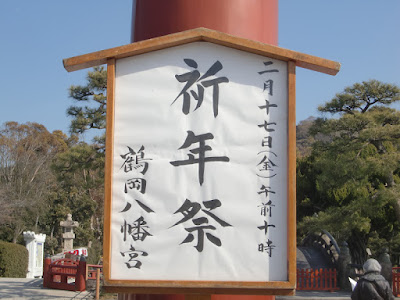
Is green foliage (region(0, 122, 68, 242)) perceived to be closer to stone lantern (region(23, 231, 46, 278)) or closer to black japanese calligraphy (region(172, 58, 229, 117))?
stone lantern (region(23, 231, 46, 278))

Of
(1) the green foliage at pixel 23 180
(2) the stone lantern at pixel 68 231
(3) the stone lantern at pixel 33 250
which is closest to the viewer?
(2) the stone lantern at pixel 68 231

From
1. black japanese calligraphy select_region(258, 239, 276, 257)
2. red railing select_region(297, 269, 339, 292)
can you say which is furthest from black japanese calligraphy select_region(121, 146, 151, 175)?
red railing select_region(297, 269, 339, 292)

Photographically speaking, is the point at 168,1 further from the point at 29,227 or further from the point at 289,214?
the point at 29,227

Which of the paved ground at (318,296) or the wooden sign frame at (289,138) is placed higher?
the wooden sign frame at (289,138)

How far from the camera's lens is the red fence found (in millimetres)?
12000

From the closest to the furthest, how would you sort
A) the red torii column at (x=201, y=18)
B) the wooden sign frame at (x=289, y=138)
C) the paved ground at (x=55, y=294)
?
the wooden sign frame at (x=289, y=138) < the red torii column at (x=201, y=18) < the paved ground at (x=55, y=294)

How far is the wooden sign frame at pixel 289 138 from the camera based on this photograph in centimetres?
188

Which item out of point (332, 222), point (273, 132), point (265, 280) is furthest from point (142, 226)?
point (332, 222)

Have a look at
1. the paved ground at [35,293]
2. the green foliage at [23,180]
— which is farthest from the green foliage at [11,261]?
the paved ground at [35,293]

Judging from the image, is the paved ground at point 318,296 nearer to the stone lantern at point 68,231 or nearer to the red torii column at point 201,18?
the red torii column at point 201,18

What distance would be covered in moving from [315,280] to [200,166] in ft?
34.8

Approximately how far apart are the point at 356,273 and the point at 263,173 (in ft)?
35.3

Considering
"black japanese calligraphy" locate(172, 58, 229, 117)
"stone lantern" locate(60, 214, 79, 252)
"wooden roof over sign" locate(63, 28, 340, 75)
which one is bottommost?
"stone lantern" locate(60, 214, 79, 252)

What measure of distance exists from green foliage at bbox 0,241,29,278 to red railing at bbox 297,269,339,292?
429 inches
